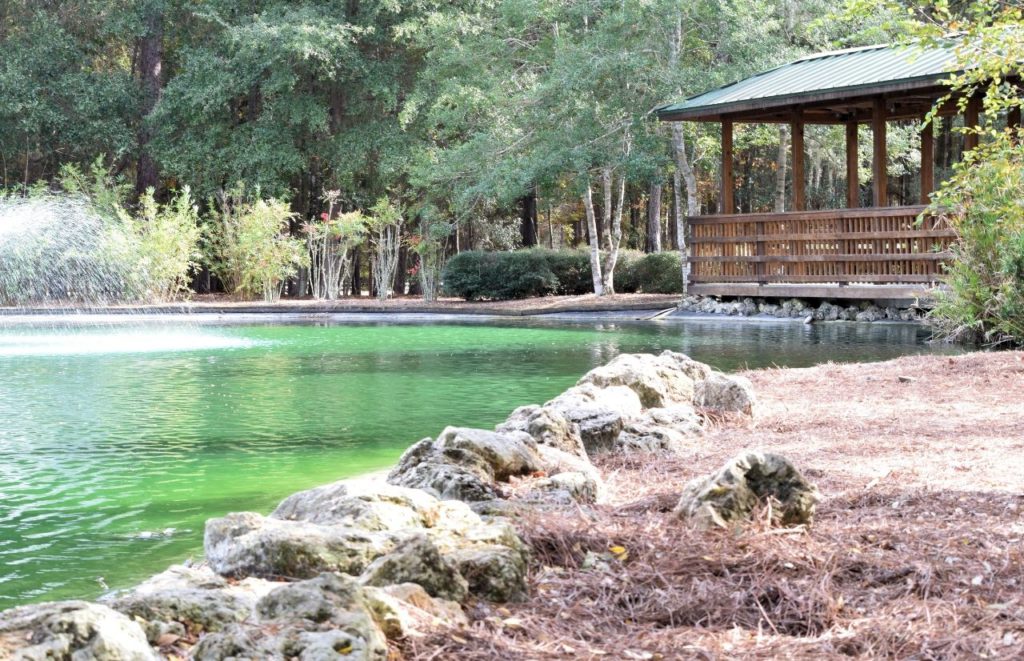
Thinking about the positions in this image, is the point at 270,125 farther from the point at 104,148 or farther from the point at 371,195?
the point at 104,148

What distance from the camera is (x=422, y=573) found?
10.6 ft

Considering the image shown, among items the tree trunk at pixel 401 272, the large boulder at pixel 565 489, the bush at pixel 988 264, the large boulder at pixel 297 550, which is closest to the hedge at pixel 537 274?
the tree trunk at pixel 401 272

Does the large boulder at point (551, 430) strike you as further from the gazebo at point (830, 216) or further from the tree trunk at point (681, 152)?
the tree trunk at point (681, 152)

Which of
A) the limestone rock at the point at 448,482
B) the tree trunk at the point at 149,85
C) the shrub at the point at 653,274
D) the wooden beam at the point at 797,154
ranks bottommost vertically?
the limestone rock at the point at 448,482

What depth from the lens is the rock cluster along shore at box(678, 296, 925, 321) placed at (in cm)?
1706

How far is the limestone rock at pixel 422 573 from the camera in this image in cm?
322

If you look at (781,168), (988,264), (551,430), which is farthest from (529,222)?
(551,430)

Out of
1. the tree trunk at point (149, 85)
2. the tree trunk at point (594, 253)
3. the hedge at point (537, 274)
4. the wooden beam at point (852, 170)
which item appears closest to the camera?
the wooden beam at point (852, 170)

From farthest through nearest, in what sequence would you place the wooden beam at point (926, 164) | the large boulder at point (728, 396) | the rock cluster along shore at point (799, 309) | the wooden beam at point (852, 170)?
the wooden beam at point (852, 170), the wooden beam at point (926, 164), the rock cluster along shore at point (799, 309), the large boulder at point (728, 396)

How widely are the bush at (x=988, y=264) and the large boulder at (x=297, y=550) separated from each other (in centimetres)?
785

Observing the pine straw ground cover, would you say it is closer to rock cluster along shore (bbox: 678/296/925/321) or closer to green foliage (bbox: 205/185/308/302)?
rock cluster along shore (bbox: 678/296/925/321)

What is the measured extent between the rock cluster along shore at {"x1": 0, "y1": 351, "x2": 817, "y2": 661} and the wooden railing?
11.6 m

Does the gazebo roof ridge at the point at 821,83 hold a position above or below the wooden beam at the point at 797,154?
above

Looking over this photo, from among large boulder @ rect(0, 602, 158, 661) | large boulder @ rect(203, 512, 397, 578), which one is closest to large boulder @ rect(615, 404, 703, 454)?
large boulder @ rect(203, 512, 397, 578)
